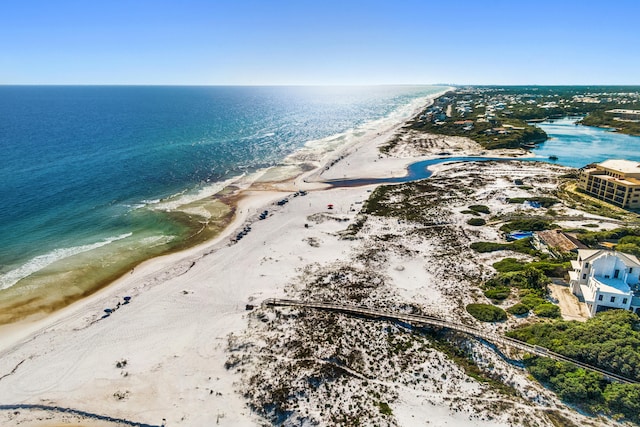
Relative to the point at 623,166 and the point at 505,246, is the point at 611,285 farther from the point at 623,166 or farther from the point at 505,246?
the point at 623,166

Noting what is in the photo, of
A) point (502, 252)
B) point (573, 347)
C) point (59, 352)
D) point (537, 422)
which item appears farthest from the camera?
point (502, 252)

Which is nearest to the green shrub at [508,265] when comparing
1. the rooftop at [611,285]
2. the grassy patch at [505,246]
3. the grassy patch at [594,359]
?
the grassy patch at [505,246]

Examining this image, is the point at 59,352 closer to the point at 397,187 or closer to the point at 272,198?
the point at 272,198

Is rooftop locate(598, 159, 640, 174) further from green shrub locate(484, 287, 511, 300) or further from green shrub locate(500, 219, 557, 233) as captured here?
green shrub locate(484, 287, 511, 300)

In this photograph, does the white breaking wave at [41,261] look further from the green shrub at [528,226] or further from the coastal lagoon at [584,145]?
the coastal lagoon at [584,145]

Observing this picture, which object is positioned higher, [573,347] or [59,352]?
[573,347]

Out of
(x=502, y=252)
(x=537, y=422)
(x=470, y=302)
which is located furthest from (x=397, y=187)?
(x=537, y=422)

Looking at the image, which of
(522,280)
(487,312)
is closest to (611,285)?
(522,280)
